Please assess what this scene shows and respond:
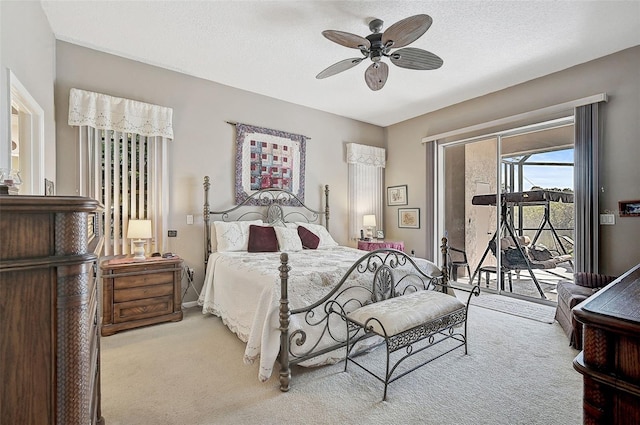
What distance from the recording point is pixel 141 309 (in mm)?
3170

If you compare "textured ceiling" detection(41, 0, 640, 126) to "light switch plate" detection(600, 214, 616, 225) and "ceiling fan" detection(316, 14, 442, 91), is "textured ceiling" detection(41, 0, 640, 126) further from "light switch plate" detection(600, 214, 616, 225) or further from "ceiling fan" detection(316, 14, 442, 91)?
"light switch plate" detection(600, 214, 616, 225)

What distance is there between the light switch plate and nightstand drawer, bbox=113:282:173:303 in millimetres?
4901

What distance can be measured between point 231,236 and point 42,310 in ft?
10.3

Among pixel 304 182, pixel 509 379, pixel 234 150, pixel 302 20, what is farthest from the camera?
pixel 304 182

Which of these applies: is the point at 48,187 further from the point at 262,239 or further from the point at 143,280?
the point at 262,239

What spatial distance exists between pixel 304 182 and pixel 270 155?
73 cm

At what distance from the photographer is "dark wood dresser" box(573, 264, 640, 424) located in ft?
1.88

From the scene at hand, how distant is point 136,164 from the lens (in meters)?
3.55

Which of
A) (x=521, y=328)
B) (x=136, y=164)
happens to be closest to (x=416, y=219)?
(x=521, y=328)

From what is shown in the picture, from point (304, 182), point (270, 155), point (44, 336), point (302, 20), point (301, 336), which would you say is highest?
point (302, 20)

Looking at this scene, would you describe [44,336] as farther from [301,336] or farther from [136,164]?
[136,164]

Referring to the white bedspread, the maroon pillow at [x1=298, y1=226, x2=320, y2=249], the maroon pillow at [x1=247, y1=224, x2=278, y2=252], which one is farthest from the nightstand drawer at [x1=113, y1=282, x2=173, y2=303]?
the maroon pillow at [x1=298, y1=226, x2=320, y2=249]

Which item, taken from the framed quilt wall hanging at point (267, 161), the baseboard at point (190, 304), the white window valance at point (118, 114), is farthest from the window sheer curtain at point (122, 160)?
the framed quilt wall hanging at point (267, 161)

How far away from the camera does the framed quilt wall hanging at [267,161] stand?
4363 millimetres
